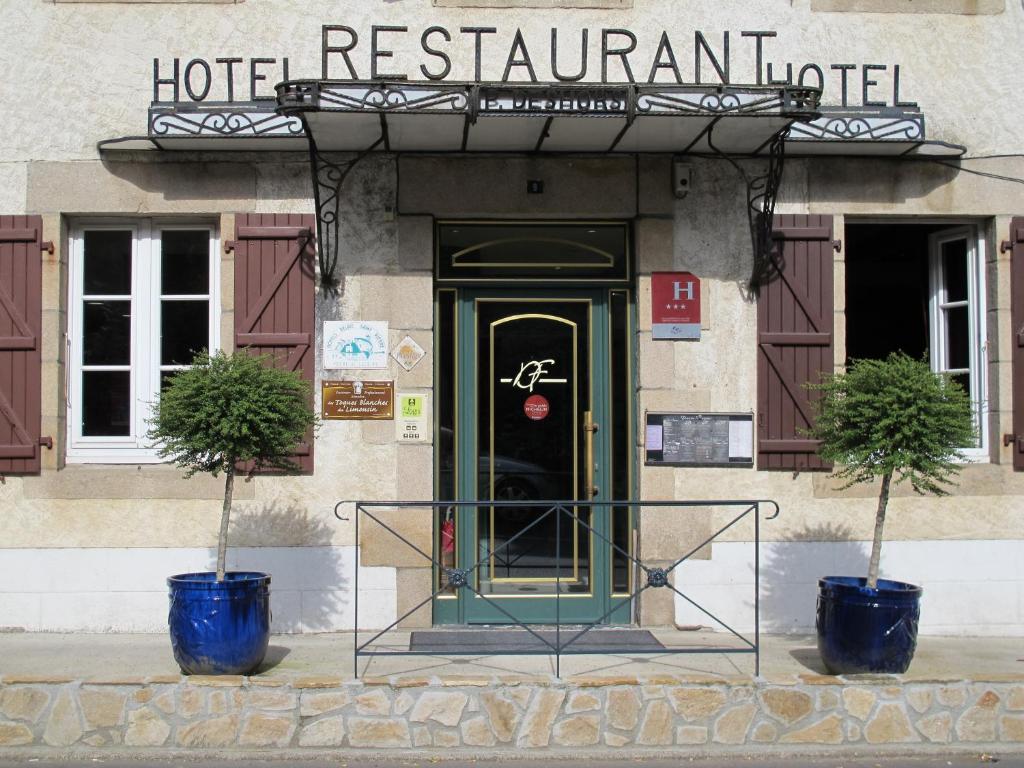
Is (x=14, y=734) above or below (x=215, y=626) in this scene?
below

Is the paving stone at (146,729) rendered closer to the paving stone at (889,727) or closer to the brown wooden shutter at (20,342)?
the brown wooden shutter at (20,342)

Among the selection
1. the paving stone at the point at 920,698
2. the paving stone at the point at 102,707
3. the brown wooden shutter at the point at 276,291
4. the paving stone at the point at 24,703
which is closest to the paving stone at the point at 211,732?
the paving stone at the point at 102,707

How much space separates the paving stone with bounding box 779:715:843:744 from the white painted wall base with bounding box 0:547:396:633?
2.80m

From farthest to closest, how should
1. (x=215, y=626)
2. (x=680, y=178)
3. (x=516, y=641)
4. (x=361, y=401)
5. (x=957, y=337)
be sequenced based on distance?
(x=957, y=337), (x=680, y=178), (x=361, y=401), (x=516, y=641), (x=215, y=626)

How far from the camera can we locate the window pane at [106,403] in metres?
7.90

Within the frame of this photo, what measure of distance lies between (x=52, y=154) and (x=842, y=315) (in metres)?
5.52

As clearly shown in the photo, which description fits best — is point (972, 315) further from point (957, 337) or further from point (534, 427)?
point (534, 427)

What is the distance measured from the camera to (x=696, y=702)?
19.8 ft

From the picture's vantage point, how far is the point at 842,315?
7957 millimetres

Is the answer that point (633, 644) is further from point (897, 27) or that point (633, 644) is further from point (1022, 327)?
point (897, 27)

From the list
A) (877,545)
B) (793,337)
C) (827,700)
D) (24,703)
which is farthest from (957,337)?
(24,703)

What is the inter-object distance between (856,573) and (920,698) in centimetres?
177

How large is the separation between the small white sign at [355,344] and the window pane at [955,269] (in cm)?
410

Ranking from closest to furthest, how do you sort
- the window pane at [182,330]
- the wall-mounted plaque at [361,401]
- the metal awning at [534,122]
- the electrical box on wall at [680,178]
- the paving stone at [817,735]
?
the paving stone at [817,735] < the metal awning at [534,122] < the wall-mounted plaque at [361,401] < the electrical box on wall at [680,178] < the window pane at [182,330]
